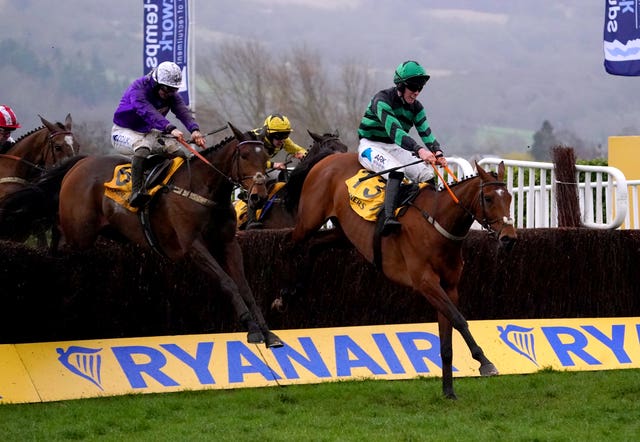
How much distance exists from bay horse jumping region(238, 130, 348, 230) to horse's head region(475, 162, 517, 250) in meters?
2.39

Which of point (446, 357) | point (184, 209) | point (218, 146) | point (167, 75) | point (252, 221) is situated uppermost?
point (167, 75)

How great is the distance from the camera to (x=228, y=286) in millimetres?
7863

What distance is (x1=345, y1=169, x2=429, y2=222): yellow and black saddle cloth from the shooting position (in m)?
8.46

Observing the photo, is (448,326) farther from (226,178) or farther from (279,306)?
(226,178)

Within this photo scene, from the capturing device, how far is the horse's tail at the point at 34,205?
9.38 meters

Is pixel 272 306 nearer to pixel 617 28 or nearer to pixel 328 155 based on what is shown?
pixel 328 155

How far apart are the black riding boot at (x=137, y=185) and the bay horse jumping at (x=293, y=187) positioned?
1678 mm

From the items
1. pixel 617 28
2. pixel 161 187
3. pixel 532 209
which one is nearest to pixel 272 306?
pixel 161 187

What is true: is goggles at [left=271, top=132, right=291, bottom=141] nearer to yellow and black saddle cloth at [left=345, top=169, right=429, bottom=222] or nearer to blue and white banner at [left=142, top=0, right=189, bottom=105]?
yellow and black saddle cloth at [left=345, top=169, right=429, bottom=222]

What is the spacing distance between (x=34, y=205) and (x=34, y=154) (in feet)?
5.58

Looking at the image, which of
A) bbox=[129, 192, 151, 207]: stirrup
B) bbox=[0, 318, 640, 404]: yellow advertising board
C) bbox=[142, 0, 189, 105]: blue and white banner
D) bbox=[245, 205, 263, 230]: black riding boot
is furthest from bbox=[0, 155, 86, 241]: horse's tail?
bbox=[142, 0, 189, 105]: blue and white banner

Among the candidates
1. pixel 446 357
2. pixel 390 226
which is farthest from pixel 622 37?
pixel 446 357

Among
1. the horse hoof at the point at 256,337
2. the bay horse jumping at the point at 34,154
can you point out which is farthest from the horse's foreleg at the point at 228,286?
the bay horse jumping at the point at 34,154

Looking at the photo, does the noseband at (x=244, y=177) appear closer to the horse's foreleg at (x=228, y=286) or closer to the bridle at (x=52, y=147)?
the horse's foreleg at (x=228, y=286)
